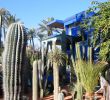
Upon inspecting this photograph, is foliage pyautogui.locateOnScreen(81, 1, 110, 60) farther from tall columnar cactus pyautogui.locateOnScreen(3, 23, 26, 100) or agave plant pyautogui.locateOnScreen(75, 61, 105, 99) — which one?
tall columnar cactus pyautogui.locateOnScreen(3, 23, 26, 100)

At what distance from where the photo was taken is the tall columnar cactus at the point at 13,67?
6.86 m

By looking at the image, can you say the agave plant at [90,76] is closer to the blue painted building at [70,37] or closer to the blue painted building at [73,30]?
the blue painted building at [70,37]

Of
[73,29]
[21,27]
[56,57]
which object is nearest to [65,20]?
[73,29]

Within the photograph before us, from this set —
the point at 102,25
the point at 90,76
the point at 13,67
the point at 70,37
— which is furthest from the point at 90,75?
the point at 70,37

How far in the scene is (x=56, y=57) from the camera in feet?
63.2

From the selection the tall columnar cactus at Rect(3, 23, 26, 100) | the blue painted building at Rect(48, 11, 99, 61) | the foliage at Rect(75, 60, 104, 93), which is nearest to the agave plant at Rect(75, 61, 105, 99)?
the foliage at Rect(75, 60, 104, 93)

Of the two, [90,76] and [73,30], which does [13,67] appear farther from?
[73,30]

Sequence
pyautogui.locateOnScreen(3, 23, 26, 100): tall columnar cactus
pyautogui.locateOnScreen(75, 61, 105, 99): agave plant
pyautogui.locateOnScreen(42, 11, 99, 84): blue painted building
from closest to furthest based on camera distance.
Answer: pyautogui.locateOnScreen(3, 23, 26, 100): tall columnar cactus → pyautogui.locateOnScreen(75, 61, 105, 99): agave plant → pyautogui.locateOnScreen(42, 11, 99, 84): blue painted building

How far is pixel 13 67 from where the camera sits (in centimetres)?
689

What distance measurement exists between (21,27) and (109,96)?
25.9ft

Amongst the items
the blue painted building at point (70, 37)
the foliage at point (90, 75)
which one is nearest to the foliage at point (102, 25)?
the foliage at point (90, 75)

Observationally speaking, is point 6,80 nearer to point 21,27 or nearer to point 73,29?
point 21,27

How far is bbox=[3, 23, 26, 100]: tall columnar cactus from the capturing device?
22.5 feet

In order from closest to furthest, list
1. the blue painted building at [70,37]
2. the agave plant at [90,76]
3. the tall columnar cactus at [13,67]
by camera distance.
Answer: the tall columnar cactus at [13,67] → the agave plant at [90,76] → the blue painted building at [70,37]
